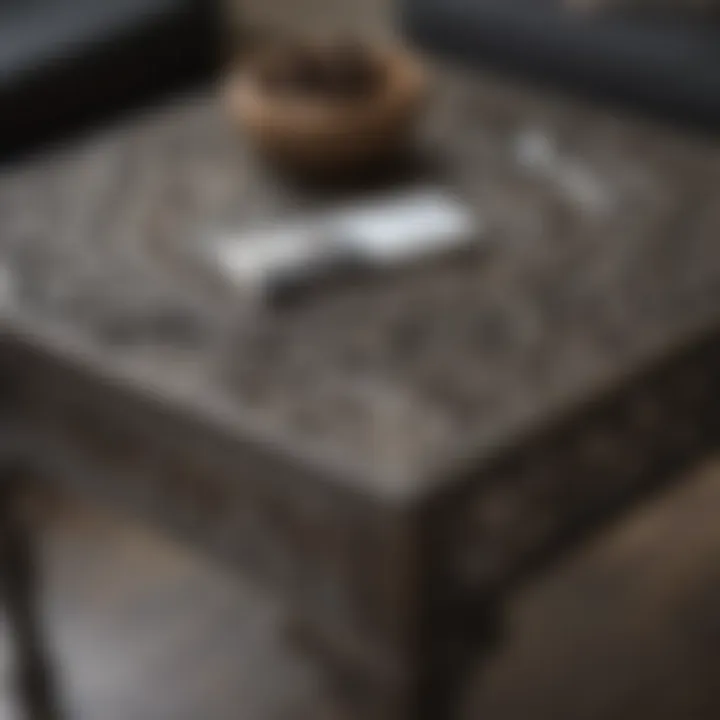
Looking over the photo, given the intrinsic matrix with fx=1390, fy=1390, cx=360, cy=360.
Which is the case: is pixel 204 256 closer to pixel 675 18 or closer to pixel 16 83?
pixel 16 83

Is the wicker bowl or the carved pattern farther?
the wicker bowl

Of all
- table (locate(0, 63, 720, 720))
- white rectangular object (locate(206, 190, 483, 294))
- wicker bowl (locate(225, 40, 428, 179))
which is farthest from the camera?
wicker bowl (locate(225, 40, 428, 179))

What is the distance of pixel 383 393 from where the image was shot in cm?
114

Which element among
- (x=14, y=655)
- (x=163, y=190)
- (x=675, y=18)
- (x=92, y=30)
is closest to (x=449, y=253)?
(x=163, y=190)

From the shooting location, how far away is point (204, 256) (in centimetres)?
138

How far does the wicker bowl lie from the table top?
0.05 m

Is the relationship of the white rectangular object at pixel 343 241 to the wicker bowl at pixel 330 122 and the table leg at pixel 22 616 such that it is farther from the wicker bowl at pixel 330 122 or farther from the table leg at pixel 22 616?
the table leg at pixel 22 616

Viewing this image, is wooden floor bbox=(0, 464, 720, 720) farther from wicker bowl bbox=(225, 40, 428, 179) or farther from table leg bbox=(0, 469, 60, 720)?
wicker bowl bbox=(225, 40, 428, 179)

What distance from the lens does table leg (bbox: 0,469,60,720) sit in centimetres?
141

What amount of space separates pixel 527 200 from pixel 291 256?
1.00 ft

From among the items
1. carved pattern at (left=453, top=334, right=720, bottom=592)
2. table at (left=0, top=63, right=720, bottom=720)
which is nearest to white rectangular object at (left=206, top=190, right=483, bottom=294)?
table at (left=0, top=63, right=720, bottom=720)

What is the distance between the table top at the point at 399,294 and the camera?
111cm

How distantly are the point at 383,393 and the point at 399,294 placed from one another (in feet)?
0.59

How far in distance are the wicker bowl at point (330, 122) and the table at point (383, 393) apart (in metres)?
0.05
